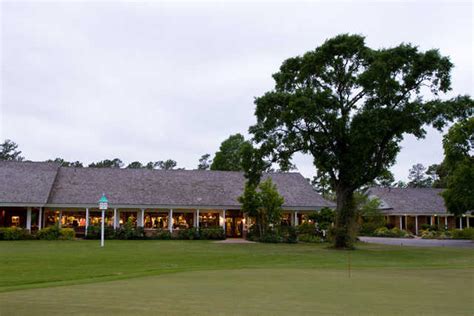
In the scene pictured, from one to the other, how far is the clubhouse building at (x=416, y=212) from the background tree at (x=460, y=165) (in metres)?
8.47

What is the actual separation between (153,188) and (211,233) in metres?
6.21

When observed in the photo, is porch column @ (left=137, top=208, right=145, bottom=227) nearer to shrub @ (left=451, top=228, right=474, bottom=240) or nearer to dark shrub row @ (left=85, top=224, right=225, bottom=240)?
dark shrub row @ (left=85, top=224, right=225, bottom=240)

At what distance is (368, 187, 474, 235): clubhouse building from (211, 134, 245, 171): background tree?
15.8m

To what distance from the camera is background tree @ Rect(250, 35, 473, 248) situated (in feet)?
89.7

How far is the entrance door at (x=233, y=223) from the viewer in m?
40.4

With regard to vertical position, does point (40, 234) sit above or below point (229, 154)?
below


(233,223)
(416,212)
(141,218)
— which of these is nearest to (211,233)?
(233,223)

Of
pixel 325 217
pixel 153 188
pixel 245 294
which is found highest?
pixel 153 188

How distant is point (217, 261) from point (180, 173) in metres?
23.6

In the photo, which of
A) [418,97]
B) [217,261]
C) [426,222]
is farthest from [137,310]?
[426,222]

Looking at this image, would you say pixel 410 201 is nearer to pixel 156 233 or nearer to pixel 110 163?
pixel 156 233

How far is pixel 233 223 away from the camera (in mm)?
40625

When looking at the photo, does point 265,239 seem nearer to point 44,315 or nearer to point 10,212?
point 10,212

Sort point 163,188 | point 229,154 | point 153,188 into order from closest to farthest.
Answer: point 153,188
point 163,188
point 229,154
